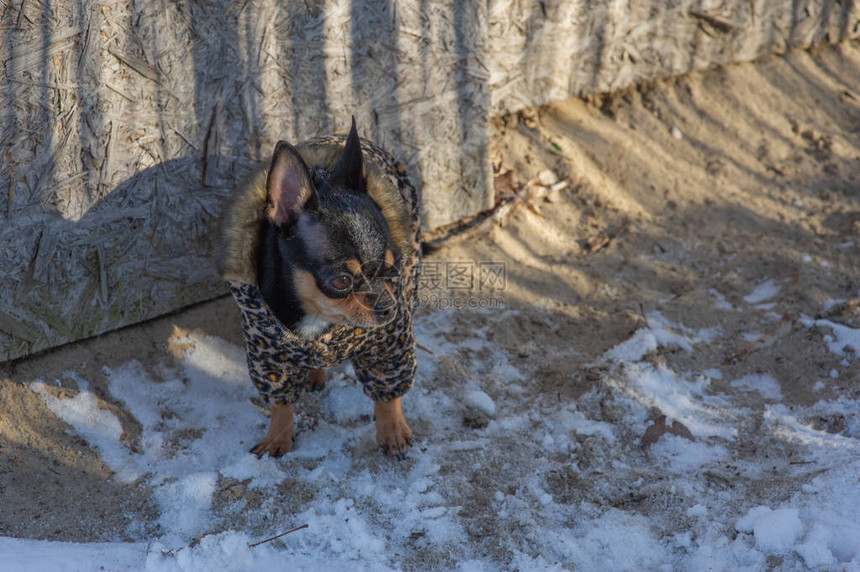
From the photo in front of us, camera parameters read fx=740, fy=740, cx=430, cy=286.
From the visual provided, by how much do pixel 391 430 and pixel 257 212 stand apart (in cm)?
136

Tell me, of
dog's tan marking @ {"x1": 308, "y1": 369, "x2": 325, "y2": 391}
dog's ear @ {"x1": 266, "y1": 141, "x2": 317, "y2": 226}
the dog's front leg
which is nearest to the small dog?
dog's ear @ {"x1": 266, "y1": 141, "x2": 317, "y2": 226}

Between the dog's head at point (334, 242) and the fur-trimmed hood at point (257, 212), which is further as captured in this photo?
the fur-trimmed hood at point (257, 212)

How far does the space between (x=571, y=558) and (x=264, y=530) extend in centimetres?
132

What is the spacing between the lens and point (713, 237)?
5559 mm

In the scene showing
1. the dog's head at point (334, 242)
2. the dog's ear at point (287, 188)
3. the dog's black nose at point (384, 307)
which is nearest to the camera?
the dog's ear at point (287, 188)

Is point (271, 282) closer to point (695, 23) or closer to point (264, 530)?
point (264, 530)

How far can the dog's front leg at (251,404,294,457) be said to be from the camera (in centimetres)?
379

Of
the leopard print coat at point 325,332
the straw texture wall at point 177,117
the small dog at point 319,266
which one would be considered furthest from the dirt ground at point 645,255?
the small dog at point 319,266

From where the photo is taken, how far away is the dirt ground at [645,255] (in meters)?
3.68

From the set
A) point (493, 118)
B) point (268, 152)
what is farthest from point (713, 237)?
point (268, 152)

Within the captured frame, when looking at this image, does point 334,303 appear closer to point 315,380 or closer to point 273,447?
point 273,447

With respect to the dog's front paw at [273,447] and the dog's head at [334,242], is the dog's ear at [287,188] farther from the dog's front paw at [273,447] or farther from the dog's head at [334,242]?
the dog's front paw at [273,447]

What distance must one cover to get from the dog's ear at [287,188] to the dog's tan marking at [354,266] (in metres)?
0.28

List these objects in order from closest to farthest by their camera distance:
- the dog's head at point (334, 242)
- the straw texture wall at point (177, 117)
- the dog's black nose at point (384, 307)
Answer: the dog's head at point (334, 242), the dog's black nose at point (384, 307), the straw texture wall at point (177, 117)
